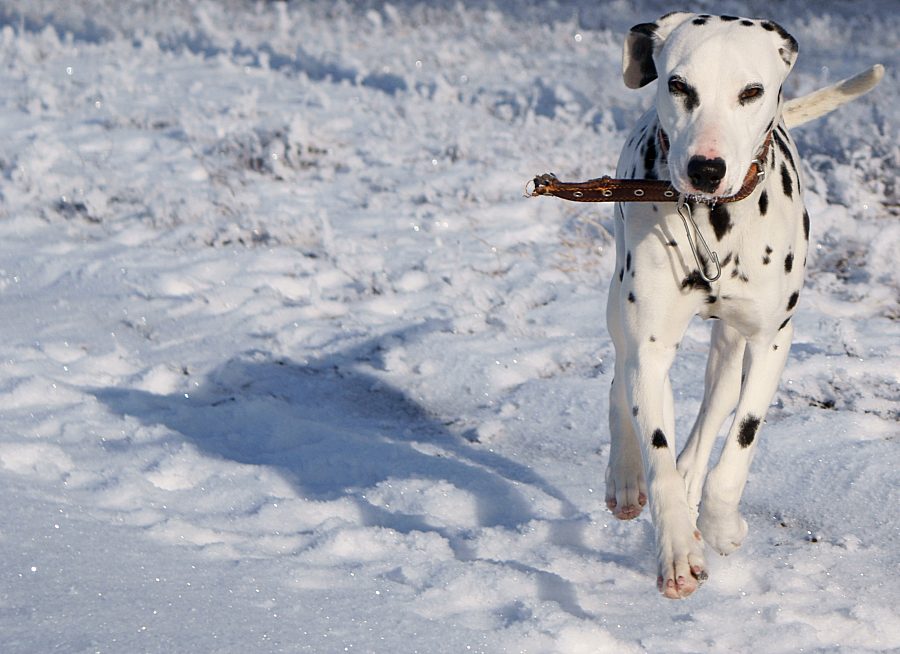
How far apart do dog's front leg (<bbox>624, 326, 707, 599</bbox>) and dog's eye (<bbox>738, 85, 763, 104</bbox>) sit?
80 cm

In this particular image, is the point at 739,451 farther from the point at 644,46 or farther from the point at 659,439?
the point at 644,46

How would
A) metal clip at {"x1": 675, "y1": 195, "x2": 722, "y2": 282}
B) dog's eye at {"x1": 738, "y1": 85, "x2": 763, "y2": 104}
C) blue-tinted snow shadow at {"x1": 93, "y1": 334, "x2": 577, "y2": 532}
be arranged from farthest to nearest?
blue-tinted snow shadow at {"x1": 93, "y1": 334, "x2": 577, "y2": 532}
metal clip at {"x1": 675, "y1": 195, "x2": 722, "y2": 282}
dog's eye at {"x1": 738, "y1": 85, "x2": 763, "y2": 104}

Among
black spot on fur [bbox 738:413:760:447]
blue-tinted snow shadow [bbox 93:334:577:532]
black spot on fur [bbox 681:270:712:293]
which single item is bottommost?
blue-tinted snow shadow [bbox 93:334:577:532]

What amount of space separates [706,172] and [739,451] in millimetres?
1135

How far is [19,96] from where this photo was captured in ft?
37.3

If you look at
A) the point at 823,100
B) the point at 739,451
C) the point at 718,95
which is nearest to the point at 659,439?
the point at 739,451

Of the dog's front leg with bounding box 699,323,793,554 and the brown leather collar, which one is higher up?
the brown leather collar

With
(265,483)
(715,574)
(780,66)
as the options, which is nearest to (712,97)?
(780,66)

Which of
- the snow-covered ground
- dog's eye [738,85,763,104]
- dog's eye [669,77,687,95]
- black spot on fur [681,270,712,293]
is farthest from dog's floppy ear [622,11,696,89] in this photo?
the snow-covered ground

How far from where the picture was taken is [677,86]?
147 inches

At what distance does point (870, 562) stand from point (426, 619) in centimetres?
166

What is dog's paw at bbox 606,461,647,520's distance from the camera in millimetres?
4480

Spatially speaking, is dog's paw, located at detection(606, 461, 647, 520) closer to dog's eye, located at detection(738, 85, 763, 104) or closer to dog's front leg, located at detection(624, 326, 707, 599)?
dog's front leg, located at detection(624, 326, 707, 599)

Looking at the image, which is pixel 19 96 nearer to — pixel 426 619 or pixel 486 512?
pixel 486 512
